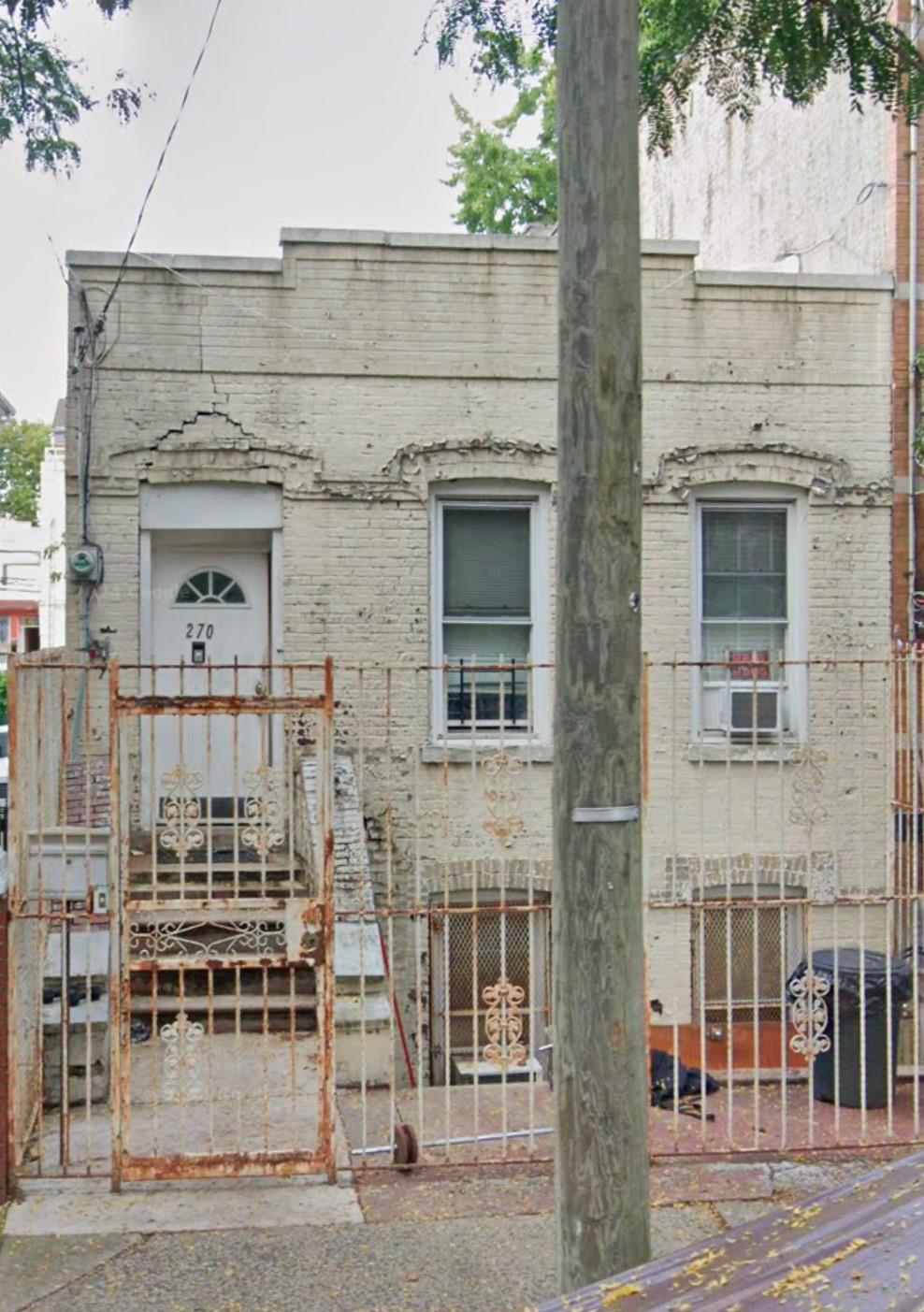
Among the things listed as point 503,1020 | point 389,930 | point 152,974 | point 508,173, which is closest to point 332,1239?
point 503,1020

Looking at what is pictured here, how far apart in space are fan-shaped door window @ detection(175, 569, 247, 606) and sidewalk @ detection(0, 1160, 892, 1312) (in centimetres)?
616

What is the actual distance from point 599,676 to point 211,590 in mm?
7984

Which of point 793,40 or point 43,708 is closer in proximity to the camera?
point 43,708

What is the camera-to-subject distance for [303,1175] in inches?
266

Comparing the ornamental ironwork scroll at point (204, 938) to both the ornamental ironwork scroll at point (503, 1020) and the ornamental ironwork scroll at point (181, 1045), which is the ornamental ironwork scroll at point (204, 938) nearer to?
the ornamental ironwork scroll at point (181, 1045)

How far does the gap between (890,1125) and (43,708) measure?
4.85 m

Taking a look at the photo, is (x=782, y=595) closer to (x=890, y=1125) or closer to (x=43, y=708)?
(x=890, y=1125)

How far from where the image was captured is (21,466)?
6425 cm

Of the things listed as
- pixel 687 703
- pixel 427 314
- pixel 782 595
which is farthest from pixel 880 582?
pixel 427 314

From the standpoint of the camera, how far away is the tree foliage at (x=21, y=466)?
63.8 m

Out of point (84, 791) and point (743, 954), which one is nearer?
point (84, 791)

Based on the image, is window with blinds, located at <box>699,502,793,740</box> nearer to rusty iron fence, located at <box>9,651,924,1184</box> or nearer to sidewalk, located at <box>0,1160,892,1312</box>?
rusty iron fence, located at <box>9,651,924,1184</box>

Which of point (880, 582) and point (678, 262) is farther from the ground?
point (678, 262)

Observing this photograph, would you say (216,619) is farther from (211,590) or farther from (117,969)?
(117,969)
